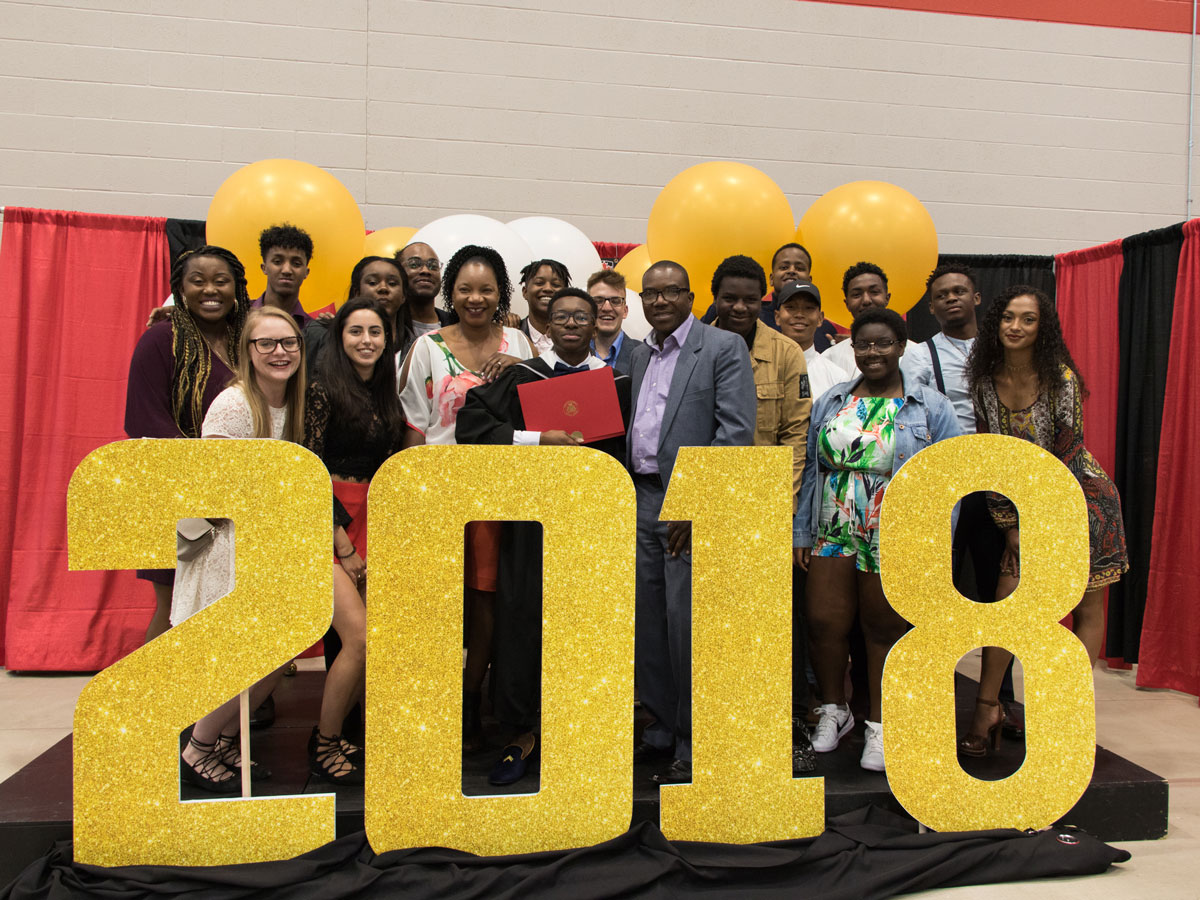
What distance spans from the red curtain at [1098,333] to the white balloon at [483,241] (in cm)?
289

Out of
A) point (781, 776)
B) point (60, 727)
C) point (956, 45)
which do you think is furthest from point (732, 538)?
point (956, 45)

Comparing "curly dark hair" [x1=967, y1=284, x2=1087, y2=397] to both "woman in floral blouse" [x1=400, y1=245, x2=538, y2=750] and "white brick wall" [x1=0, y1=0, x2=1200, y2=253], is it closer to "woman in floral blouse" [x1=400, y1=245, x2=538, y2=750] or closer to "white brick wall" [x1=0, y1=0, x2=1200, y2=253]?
"woman in floral blouse" [x1=400, y1=245, x2=538, y2=750]

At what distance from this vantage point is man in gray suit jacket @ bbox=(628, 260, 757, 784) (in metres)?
2.78

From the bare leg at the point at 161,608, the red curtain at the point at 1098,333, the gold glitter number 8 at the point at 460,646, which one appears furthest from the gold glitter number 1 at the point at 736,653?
the red curtain at the point at 1098,333

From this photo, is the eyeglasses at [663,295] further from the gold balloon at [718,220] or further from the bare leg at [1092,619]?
the bare leg at [1092,619]

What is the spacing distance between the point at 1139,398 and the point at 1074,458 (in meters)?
2.01

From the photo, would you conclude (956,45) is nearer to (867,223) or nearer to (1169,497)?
Answer: (867,223)

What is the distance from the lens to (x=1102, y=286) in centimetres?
495

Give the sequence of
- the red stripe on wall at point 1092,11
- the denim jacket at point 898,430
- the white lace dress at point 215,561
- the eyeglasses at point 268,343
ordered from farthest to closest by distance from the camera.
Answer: the red stripe on wall at point 1092,11 → the denim jacket at point 898,430 → the eyeglasses at point 268,343 → the white lace dress at point 215,561

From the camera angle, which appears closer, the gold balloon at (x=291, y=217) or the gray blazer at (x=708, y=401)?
the gray blazer at (x=708, y=401)

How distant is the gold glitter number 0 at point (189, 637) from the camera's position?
2166 millimetres

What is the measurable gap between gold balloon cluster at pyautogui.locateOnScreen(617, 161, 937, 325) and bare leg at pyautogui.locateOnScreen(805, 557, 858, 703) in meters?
1.72

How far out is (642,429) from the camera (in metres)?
2.90

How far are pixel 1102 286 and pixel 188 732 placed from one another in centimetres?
468
